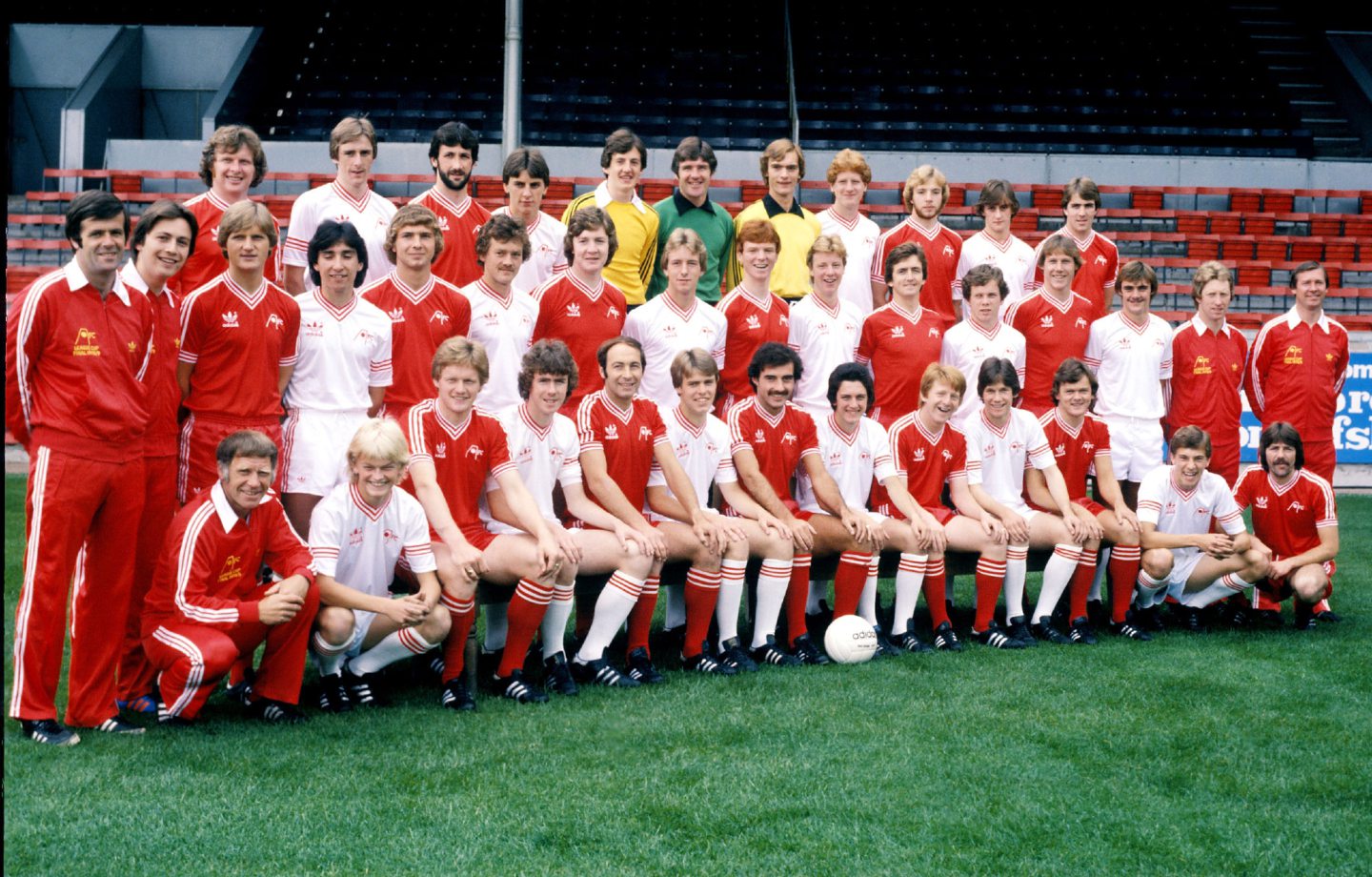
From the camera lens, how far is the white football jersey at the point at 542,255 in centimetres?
604

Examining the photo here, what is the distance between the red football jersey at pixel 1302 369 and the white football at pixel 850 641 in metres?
3.12

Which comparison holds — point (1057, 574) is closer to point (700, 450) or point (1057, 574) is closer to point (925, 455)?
point (925, 455)

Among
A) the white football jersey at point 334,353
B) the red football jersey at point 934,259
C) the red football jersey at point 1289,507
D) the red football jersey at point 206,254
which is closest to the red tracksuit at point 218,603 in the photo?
the white football jersey at point 334,353

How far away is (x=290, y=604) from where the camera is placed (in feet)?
13.9

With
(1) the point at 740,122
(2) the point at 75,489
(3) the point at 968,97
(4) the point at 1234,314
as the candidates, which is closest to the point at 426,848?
(2) the point at 75,489

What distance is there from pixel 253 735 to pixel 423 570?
0.77 metres

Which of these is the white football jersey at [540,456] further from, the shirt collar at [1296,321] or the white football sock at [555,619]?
the shirt collar at [1296,321]

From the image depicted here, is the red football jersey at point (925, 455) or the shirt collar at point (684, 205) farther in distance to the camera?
the shirt collar at point (684, 205)

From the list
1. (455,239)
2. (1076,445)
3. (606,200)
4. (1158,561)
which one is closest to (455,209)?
(455,239)

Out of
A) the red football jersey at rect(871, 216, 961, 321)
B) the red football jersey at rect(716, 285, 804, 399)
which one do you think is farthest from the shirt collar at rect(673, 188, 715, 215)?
the red football jersey at rect(871, 216, 961, 321)

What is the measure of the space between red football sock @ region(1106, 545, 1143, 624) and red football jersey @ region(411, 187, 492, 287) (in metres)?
3.21

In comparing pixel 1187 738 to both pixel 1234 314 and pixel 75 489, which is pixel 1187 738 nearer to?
pixel 75 489

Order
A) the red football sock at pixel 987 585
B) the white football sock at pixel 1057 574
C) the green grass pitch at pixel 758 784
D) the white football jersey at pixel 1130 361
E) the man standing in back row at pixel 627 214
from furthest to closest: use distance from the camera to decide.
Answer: the white football jersey at pixel 1130 361
the man standing in back row at pixel 627 214
the white football sock at pixel 1057 574
the red football sock at pixel 987 585
the green grass pitch at pixel 758 784

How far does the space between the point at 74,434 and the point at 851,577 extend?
3.04 metres
